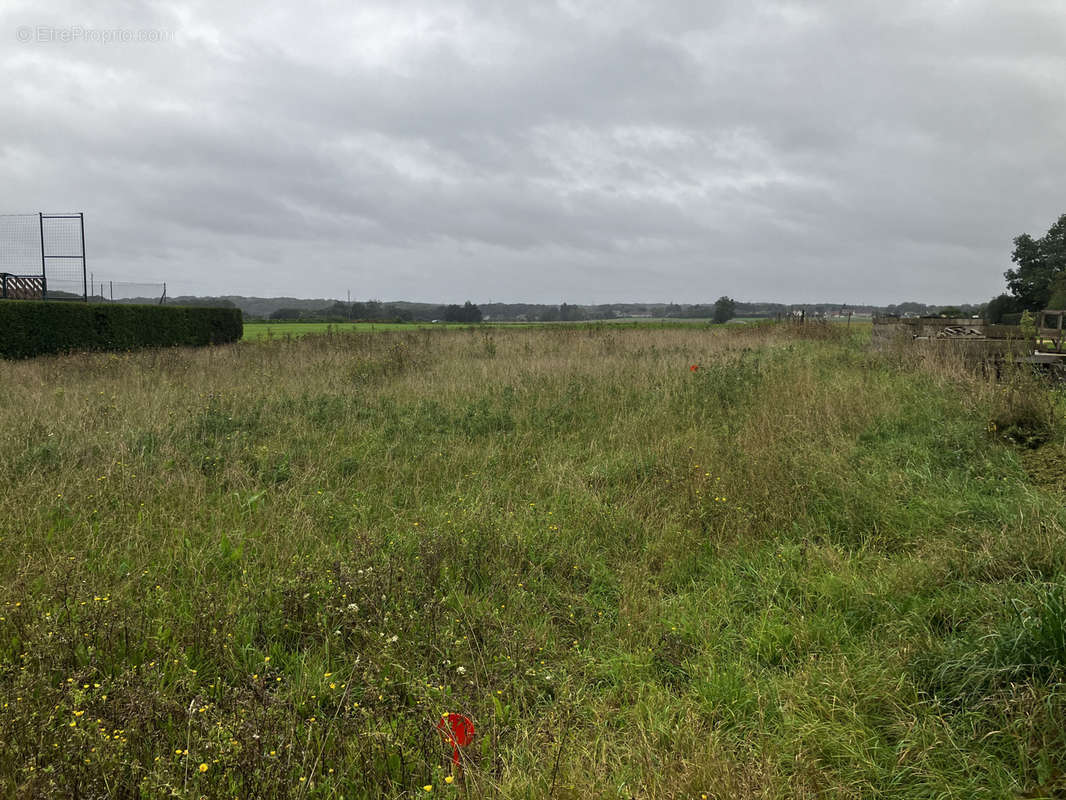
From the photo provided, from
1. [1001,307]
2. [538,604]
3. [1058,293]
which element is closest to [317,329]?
[538,604]

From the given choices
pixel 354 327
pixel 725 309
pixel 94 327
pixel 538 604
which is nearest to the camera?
pixel 538 604

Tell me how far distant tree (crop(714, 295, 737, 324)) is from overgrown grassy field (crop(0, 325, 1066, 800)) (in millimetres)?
41218

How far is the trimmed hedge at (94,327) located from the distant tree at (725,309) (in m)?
38.0

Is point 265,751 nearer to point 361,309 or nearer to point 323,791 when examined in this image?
point 323,791

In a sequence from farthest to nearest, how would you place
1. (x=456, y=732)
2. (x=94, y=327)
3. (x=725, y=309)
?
1. (x=725, y=309)
2. (x=94, y=327)
3. (x=456, y=732)

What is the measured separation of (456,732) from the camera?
2.16m

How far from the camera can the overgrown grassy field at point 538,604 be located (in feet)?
7.21

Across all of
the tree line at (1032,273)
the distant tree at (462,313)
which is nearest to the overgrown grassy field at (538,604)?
the distant tree at (462,313)

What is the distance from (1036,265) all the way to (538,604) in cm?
6811

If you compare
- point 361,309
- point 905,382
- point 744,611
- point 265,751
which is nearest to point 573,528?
point 744,611

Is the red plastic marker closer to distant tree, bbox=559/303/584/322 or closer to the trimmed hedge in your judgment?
the trimmed hedge

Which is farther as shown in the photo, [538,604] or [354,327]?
[354,327]

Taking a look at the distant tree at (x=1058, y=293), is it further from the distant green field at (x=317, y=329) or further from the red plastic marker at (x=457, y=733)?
the red plastic marker at (x=457, y=733)

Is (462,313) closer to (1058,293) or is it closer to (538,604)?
(1058,293)
